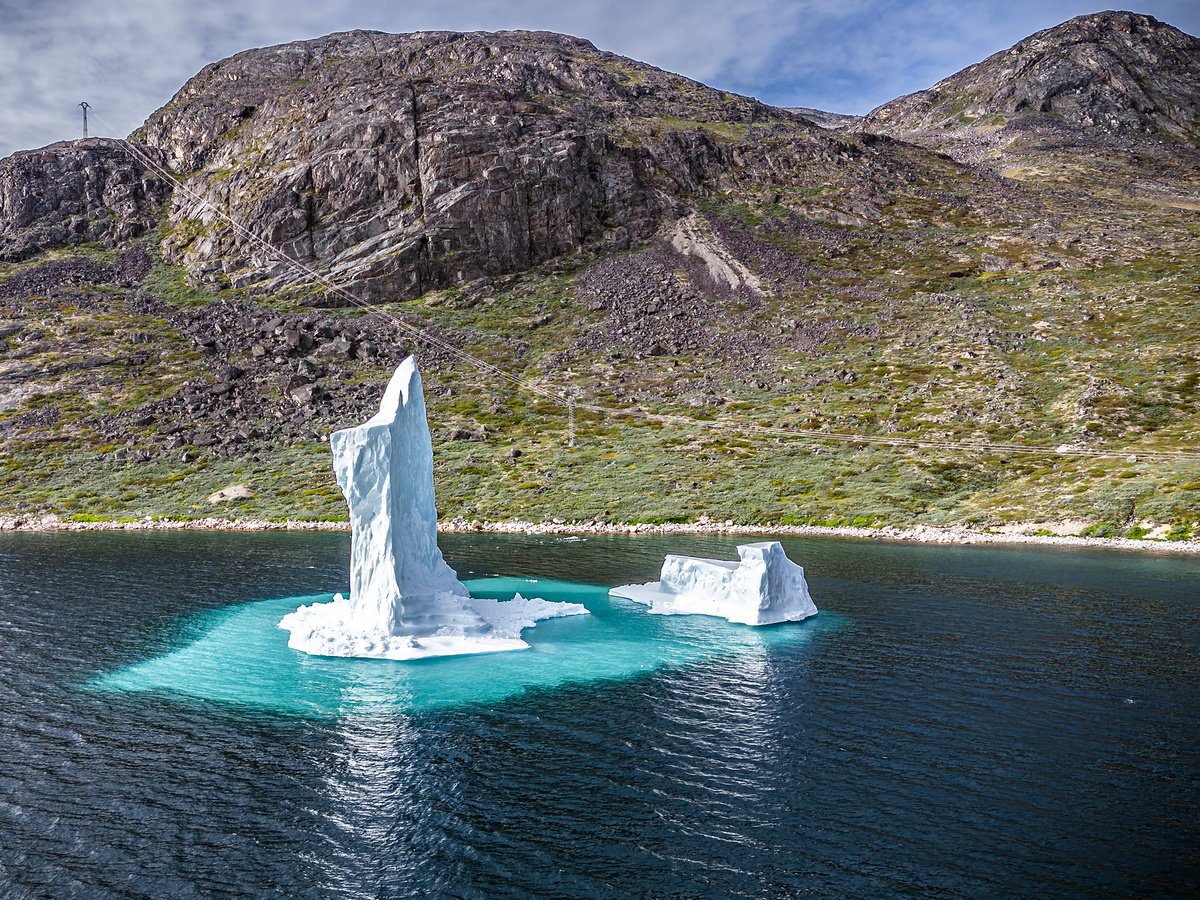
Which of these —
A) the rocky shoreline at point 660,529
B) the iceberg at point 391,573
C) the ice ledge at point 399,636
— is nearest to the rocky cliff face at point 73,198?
the rocky shoreline at point 660,529

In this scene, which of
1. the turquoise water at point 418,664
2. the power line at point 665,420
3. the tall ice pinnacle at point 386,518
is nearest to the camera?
the turquoise water at point 418,664

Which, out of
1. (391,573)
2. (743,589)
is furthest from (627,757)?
(743,589)

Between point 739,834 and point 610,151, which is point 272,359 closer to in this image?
point 610,151

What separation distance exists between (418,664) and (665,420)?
6692cm

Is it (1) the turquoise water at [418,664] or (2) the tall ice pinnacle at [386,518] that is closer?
(1) the turquoise water at [418,664]

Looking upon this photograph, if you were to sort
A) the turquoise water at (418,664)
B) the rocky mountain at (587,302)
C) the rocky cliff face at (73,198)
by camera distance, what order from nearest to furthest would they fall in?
1. the turquoise water at (418,664)
2. the rocky mountain at (587,302)
3. the rocky cliff face at (73,198)

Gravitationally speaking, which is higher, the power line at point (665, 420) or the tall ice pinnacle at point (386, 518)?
the power line at point (665, 420)

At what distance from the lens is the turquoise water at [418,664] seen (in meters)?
25.9

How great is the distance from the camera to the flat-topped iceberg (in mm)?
36062

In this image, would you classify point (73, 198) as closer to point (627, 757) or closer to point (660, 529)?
point (660, 529)

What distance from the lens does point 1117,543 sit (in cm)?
5434

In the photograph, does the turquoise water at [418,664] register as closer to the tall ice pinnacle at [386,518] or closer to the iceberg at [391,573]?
the iceberg at [391,573]

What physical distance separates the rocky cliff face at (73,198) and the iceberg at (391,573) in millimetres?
141230

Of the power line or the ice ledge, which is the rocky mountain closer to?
the power line
